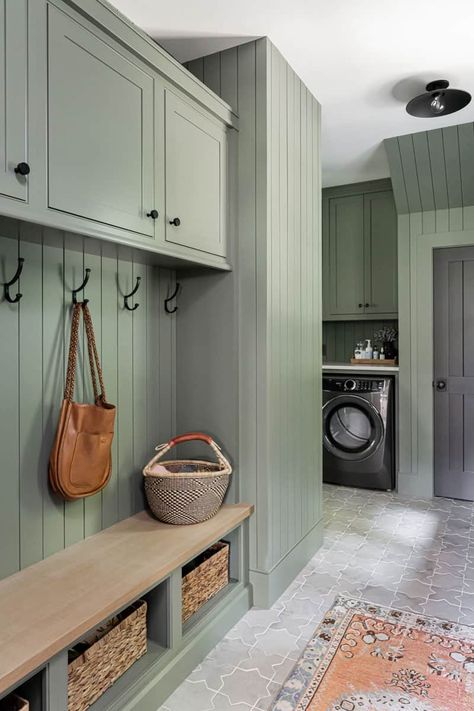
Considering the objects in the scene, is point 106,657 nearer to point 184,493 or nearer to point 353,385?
point 184,493

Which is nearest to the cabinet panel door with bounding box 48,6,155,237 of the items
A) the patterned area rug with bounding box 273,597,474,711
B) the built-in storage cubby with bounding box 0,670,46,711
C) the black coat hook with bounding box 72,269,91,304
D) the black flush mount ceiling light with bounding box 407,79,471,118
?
the black coat hook with bounding box 72,269,91,304

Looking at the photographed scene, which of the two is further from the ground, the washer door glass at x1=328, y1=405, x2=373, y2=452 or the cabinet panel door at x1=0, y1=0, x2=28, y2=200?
the cabinet panel door at x1=0, y1=0, x2=28, y2=200

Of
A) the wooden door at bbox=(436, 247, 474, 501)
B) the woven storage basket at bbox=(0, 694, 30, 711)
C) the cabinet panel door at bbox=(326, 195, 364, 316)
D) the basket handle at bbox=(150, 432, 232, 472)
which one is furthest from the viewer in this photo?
the cabinet panel door at bbox=(326, 195, 364, 316)

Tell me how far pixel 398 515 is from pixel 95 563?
7.98 ft

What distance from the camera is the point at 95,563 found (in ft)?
5.73

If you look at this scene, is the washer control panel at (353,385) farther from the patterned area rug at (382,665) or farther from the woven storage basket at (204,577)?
the woven storage basket at (204,577)

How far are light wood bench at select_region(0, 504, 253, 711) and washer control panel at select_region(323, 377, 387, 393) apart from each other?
2.02 metres

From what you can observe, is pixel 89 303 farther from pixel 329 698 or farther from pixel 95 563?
pixel 329 698

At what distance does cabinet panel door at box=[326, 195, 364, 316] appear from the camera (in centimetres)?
439

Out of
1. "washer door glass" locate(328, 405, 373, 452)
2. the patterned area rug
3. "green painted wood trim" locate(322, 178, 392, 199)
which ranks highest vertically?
"green painted wood trim" locate(322, 178, 392, 199)

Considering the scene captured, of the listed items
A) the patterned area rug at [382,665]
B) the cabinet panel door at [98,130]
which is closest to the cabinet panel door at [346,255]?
the patterned area rug at [382,665]

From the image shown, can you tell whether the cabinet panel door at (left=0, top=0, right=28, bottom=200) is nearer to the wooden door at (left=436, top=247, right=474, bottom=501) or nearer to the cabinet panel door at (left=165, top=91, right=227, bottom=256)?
the cabinet panel door at (left=165, top=91, right=227, bottom=256)

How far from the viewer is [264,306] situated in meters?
2.29

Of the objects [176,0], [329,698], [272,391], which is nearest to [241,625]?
[329,698]
